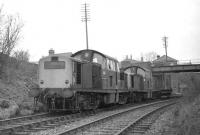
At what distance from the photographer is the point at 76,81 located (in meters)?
14.4

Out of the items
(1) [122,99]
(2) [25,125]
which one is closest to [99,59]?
(1) [122,99]

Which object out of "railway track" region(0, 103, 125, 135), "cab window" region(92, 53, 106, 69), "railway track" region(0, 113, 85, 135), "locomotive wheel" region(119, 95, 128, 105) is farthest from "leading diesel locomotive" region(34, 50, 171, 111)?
"locomotive wheel" region(119, 95, 128, 105)

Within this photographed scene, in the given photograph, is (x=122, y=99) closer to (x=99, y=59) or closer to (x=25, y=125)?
(x=99, y=59)

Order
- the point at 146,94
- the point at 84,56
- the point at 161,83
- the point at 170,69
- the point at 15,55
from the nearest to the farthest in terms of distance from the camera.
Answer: the point at 84,56, the point at 15,55, the point at 146,94, the point at 161,83, the point at 170,69

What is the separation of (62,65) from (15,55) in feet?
28.4

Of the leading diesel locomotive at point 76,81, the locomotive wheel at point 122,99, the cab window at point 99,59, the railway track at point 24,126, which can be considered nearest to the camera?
the railway track at point 24,126

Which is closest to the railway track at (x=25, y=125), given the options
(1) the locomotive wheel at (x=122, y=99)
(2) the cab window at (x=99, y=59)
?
(2) the cab window at (x=99, y=59)

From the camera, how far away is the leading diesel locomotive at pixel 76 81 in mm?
13609

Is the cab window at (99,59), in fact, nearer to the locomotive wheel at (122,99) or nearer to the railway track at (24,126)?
the locomotive wheel at (122,99)

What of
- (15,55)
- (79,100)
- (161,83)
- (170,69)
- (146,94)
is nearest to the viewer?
(79,100)

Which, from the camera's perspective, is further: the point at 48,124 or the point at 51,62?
the point at 51,62

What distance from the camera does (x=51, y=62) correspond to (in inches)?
562

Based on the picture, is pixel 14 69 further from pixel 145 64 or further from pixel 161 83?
pixel 145 64

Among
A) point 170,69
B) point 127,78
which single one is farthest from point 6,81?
point 170,69
